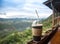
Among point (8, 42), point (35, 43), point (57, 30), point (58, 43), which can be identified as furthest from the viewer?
point (8, 42)

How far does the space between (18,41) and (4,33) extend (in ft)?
12.3

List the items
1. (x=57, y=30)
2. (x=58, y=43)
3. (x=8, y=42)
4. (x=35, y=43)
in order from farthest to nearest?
→ (x=8, y=42) < (x=57, y=30) < (x=58, y=43) < (x=35, y=43)

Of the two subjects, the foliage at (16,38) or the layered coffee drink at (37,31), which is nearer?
the layered coffee drink at (37,31)

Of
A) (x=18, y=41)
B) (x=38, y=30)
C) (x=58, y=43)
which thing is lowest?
(x=18, y=41)

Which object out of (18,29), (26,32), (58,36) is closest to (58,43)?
(58,36)

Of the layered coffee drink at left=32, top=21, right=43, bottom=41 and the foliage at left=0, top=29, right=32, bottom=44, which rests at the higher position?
the layered coffee drink at left=32, top=21, right=43, bottom=41

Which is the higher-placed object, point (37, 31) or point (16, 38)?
point (37, 31)

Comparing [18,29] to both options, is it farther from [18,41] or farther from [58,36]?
[58,36]

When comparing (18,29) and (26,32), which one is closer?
(26,32)

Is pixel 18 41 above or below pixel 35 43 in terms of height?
below

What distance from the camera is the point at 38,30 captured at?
190 inches

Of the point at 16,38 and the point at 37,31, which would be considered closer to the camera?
the point at 37,31

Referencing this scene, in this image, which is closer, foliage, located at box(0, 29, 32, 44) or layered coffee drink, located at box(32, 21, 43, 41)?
layered coffee drink, located at box(32, 21, 43, 41)

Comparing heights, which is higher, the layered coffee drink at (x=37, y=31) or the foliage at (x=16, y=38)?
the layered coffee drink at (x=37, y=31)
